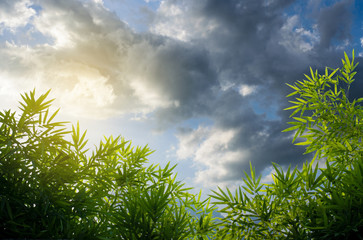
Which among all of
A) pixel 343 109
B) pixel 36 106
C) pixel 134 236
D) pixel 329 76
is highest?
pixel 329 76

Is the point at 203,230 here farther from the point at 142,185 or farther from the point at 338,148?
the point at 338,148

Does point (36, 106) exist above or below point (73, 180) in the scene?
above

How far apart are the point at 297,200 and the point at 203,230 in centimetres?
118

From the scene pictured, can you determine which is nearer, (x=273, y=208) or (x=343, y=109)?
(x=273, y=208)

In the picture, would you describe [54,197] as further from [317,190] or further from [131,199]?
[317,190]

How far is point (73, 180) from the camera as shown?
2.75 m

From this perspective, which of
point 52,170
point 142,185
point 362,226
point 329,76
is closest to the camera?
point 362,226

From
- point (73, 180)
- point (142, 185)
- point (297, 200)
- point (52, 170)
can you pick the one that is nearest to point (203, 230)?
point (142, 185)

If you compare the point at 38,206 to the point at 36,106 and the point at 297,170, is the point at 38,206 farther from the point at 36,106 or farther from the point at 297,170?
the point at 297,170

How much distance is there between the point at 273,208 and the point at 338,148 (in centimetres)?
120

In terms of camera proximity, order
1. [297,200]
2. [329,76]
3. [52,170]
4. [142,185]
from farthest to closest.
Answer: [329,76] → [142,185] → [297,200] → [52,170]

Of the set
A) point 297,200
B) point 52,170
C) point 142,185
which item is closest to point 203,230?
point 142,185

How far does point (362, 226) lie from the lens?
2393 mm

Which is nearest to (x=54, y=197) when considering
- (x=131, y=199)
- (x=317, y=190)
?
(x=131, y=199)
